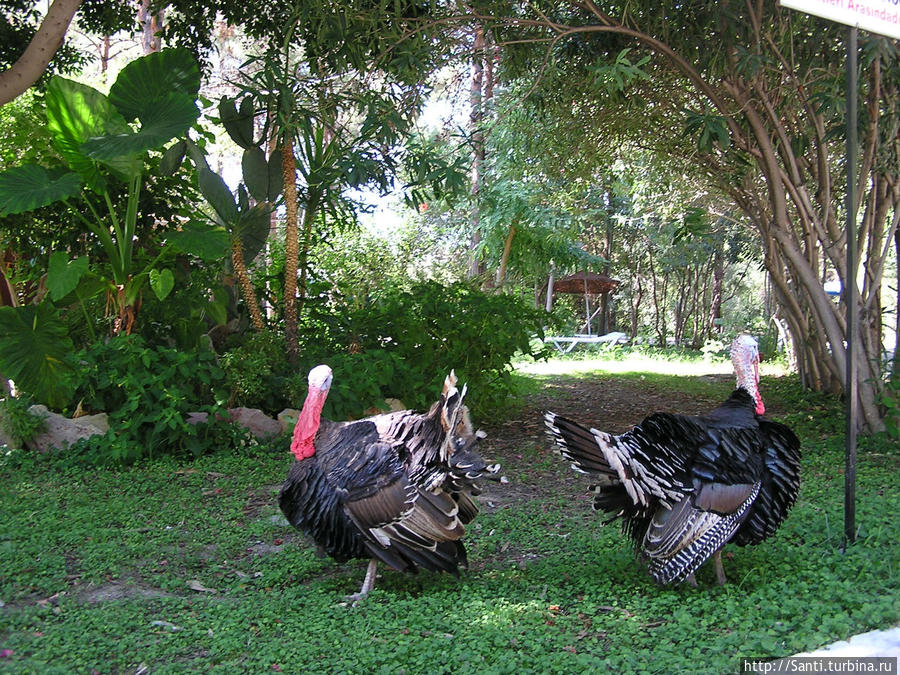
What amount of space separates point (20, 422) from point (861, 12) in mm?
7202

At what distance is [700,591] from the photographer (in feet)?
13.3

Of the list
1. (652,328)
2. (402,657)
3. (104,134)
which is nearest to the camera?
(402,657)

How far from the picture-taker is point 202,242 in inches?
289

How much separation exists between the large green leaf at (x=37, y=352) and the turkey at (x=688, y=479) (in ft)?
17.7

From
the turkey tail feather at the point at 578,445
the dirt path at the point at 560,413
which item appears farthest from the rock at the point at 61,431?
the turkey tail feather at the point at 578,445

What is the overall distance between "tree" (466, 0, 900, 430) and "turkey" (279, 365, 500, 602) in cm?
352

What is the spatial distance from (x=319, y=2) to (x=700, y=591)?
A: 17.4 feet

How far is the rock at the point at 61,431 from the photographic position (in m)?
7.47

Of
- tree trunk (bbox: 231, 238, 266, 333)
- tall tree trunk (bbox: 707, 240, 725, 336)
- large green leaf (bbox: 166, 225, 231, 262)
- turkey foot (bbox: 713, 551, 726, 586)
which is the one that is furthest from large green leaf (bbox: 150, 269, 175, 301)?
tall tree trunk (bbox: 707, 240, 725, 336)

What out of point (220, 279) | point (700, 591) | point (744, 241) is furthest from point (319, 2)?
point (744, 241)

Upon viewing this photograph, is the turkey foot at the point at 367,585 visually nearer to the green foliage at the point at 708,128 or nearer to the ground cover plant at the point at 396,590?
Answer: the ground cover plant at the point at 396,590

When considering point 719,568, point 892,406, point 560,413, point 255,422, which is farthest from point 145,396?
point 892,406

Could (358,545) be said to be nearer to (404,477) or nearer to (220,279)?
(404,477)

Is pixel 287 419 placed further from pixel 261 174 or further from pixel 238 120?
pixel 238 120
